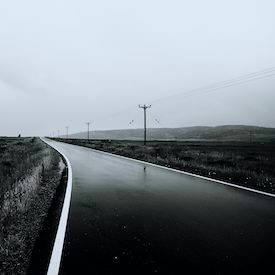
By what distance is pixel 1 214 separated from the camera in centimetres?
411

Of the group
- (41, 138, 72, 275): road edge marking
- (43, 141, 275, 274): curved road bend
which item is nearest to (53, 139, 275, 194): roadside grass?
(43, 141, 275, 274): curved road bend

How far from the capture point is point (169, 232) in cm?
330

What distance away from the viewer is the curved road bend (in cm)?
247

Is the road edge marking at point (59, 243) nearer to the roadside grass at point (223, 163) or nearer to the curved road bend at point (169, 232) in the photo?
the curved road bend at point (169, 232)

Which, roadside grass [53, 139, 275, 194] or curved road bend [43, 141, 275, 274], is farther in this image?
roadside grass [53, 139, 275, 194]

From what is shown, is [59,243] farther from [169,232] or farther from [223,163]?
[223,163]

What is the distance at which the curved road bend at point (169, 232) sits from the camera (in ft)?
8.09

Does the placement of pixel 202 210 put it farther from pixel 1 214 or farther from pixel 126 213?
pixel 1 214

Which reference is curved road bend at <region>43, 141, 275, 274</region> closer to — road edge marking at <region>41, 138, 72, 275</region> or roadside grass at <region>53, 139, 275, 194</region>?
road edge marking at <region>41, 138, 72, 275</region>

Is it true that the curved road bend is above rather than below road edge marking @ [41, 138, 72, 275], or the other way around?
below

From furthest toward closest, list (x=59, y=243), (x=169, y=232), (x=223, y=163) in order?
(x=223, y=163) → (x=169, y=232) → (x=59, y=243)

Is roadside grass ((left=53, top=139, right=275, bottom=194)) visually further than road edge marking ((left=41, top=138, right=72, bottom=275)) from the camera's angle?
Yes

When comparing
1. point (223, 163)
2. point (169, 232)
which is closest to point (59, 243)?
point (169, 232)

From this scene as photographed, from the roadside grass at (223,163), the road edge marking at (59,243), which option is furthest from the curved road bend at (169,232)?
the roadside grass at (223,163)
